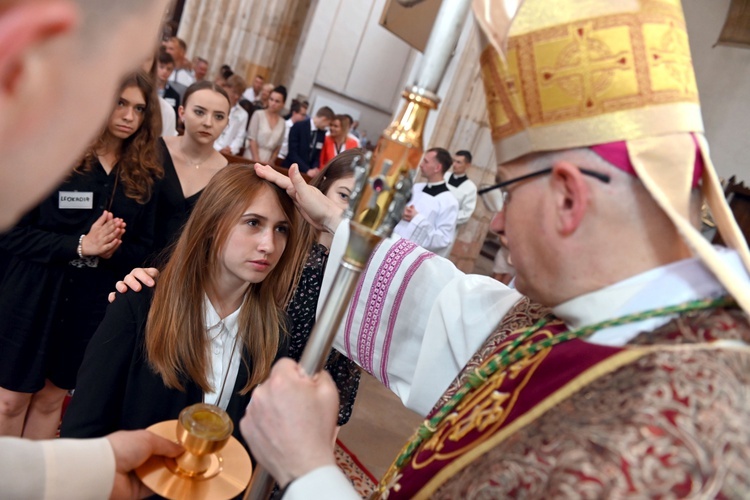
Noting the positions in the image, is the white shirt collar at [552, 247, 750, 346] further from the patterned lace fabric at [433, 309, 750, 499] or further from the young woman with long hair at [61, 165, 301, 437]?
the young woman with long hair at [61, 165, 301, 437]

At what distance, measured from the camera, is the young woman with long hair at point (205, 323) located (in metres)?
1.88

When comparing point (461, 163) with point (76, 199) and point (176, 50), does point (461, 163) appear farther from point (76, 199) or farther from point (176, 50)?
point (76, 199)

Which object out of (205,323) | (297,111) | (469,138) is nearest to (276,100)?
(297,111)

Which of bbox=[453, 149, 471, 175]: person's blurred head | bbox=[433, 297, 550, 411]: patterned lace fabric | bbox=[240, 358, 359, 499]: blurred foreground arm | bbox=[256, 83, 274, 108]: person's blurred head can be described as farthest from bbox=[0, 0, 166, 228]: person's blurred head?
bbox=[256, 83, 274, 108]: person's blurred head

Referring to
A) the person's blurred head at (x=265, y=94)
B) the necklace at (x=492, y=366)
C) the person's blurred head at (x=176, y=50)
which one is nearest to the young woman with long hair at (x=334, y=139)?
the person's blurred head at (x=265, y=94)

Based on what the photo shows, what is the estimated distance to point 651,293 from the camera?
45.1 inches

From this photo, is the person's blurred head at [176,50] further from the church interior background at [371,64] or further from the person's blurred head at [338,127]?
the church interior background at [371,64]

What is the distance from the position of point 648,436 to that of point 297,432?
54cm

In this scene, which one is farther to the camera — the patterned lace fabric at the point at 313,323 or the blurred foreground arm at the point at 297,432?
the patterned lace fabric at the point at 313,323

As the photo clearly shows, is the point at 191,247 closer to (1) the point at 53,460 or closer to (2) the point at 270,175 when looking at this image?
(2) the point at 270,175

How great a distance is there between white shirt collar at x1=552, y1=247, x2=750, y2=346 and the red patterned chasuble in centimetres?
4

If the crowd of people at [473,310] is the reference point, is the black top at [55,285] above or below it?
below

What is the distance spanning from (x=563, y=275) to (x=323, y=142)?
289 inches

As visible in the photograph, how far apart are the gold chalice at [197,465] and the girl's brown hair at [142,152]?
2031 mm
